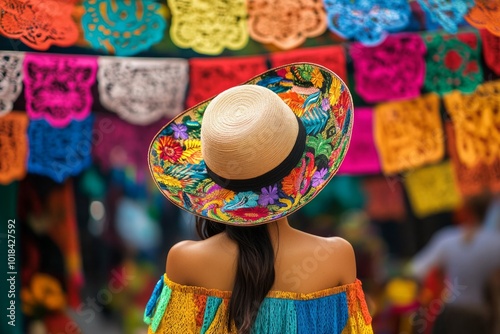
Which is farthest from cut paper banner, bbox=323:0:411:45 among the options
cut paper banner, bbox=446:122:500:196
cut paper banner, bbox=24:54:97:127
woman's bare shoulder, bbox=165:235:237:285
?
woman's bare shoulder, bbox=165:235:237:285

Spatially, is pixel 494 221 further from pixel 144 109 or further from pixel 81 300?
pixel 81 300

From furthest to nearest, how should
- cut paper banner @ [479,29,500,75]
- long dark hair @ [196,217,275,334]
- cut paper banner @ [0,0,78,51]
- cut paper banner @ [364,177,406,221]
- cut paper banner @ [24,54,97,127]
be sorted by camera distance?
cut paper banner @ [364,177,406,221] → cut paper banner @ [479,29,500,75] → cut paper banner @ [24,54,97,127] → cut paper banner @ [0,0,78,51] → long dark hair @ [196,217,275,334]

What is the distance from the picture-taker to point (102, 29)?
7.50 feet

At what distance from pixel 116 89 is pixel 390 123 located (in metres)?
1.10

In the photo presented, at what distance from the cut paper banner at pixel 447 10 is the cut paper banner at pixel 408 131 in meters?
0.29

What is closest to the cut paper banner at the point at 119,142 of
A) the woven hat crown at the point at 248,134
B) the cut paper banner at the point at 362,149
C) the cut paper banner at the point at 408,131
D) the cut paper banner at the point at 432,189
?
the cut paper banner at the point at 362,149

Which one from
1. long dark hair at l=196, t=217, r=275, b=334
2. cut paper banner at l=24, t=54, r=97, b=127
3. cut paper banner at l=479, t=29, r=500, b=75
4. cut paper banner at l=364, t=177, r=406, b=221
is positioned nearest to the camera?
long dark hair at l=196, t=217, r=275, b=334

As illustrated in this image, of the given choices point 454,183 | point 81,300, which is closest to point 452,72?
point 454,183

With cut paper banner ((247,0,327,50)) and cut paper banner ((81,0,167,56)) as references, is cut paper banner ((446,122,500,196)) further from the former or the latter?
cut paper banner ((81,0,167,56))

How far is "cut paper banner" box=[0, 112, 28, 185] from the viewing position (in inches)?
90.7

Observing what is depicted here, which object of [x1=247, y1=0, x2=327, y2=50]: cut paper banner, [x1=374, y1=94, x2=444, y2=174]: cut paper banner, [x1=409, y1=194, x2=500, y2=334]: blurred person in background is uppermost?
[x1=247, y1=0, x2=327, y2=50]: cut paper banner

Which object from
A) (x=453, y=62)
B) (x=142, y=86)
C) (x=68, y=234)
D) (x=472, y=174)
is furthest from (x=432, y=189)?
(x=68, y=234)

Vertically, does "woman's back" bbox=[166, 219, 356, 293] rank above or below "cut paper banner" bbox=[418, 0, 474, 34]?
below

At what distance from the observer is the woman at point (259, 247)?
129 cm
